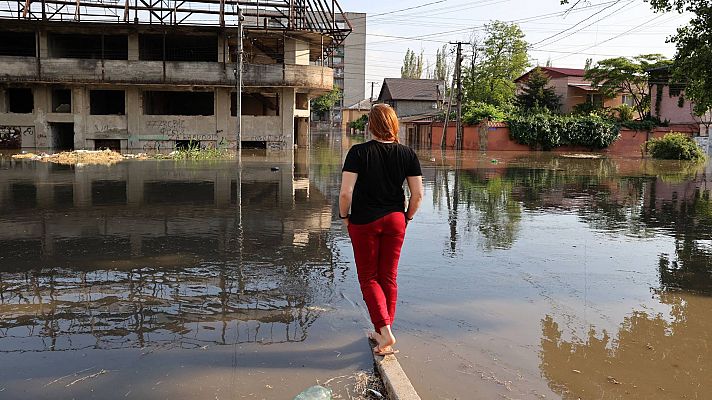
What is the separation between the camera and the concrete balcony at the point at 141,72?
33969mm

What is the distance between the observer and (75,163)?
2302cm

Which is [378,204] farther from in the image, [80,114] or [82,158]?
[80,114]

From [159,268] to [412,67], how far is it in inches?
4518

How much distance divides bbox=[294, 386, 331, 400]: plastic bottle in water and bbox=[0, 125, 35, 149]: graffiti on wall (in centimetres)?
3731

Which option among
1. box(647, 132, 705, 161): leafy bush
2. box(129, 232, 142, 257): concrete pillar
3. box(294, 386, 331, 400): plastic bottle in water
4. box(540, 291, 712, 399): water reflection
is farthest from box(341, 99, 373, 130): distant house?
box(294, 386, 331, 400): plastic bottle in water

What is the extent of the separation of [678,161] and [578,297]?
3074cm

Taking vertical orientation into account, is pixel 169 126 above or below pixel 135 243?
above

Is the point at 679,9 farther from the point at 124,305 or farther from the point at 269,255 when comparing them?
the point at 124,305

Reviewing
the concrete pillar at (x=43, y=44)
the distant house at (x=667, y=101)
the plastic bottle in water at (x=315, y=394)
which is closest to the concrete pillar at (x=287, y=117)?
the concrete pillar at (x=43, y=44)

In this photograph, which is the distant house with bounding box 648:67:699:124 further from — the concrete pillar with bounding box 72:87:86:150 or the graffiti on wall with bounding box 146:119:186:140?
the concrete pillar with bounding box 72:87:86:150

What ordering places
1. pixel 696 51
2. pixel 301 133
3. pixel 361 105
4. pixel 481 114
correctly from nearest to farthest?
pixel 696 51 → pixel 301 133 → pixel 481 114 → pixel 361 105

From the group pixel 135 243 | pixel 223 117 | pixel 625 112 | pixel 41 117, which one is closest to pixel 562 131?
pixel 625 112

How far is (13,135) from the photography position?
3588 centimetres

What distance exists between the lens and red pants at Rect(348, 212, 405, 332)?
427 centimetres
